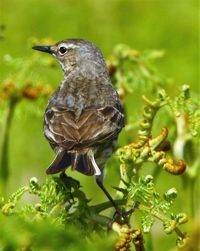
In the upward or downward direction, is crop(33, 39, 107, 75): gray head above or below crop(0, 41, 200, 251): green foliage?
above

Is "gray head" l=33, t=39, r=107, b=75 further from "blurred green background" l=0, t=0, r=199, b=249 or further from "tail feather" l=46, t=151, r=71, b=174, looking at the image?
"tail feather" l=46, t=151, r=71, b=174

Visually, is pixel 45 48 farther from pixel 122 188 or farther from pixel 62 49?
pixel 122 188

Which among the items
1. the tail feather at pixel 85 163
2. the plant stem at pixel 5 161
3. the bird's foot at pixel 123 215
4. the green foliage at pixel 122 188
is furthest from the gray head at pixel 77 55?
the bird's foot at pixel 123 215

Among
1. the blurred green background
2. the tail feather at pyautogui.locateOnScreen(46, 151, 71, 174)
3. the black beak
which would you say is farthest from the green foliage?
the blurred green background

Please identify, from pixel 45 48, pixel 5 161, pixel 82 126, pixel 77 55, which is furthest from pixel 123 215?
pixel 77 55

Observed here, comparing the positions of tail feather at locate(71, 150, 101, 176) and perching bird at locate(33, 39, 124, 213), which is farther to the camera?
perching bird at locate(33, 39, 124, 213)

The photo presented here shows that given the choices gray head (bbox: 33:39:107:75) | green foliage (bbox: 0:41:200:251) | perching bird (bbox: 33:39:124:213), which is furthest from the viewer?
gray head (bbox: 33:39:107:75)

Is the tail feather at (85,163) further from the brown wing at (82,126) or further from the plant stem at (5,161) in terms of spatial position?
the plant stem at (5,161)

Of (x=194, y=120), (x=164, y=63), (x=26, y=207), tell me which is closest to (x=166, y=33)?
(x=164, y=63)
